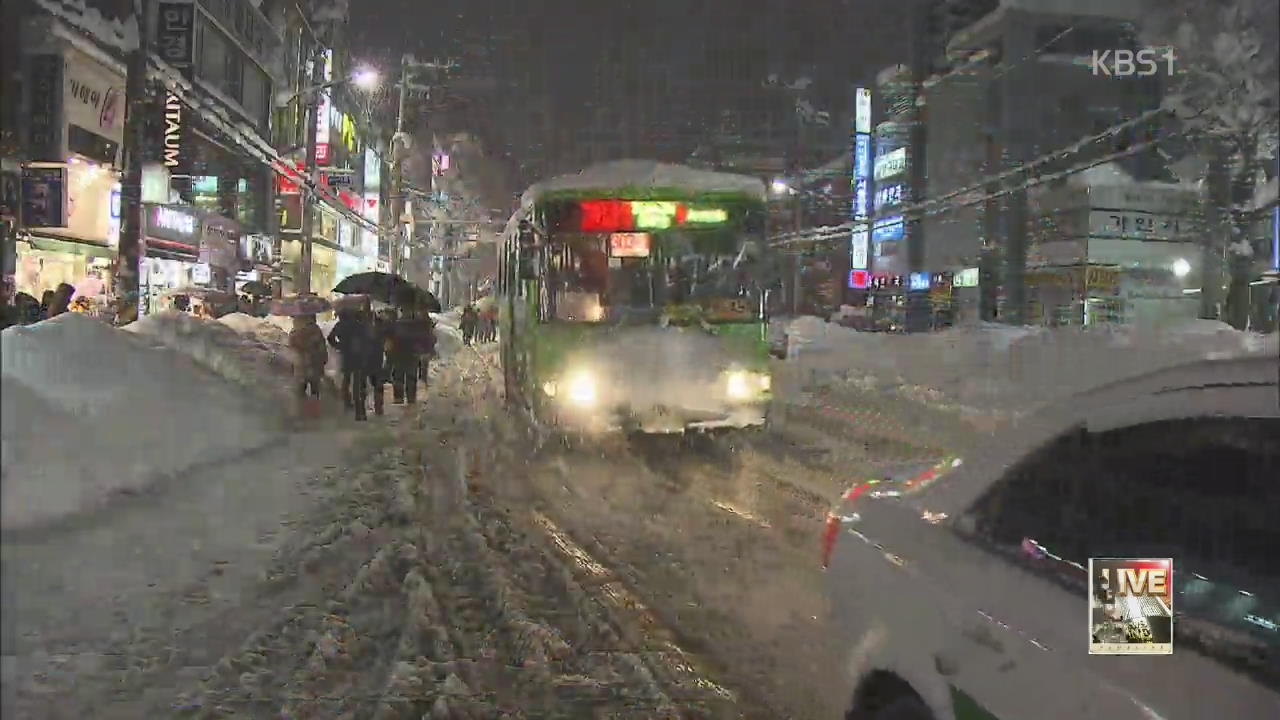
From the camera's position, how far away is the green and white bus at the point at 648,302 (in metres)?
12.4

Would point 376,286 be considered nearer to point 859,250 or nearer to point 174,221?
point 174,221

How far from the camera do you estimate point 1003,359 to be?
89.5ft

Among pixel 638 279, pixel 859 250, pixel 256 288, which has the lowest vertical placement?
pixel 638 279

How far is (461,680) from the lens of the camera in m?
5.04

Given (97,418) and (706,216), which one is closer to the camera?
(97,418)

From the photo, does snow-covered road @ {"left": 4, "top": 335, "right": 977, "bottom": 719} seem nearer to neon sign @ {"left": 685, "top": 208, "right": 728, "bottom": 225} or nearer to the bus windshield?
the bus windshield

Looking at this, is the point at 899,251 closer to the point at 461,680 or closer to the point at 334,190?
the point at 334,190

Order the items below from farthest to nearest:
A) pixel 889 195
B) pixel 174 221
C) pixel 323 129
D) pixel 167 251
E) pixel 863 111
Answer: pixel 863 111 → pixel 889 195 → pixel 323 129 → pixel 174 221 → pixel 167 251

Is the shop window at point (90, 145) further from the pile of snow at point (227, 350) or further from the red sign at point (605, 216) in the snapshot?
the red sign at point (605, 216)

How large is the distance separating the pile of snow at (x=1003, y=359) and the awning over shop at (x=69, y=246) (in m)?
17.3

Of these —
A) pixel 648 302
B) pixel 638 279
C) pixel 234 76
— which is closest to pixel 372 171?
pixel 234 76

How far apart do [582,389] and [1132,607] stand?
10.1 metres

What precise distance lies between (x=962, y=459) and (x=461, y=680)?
2.68m

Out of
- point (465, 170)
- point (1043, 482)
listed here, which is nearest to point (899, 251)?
point (465, 170)
